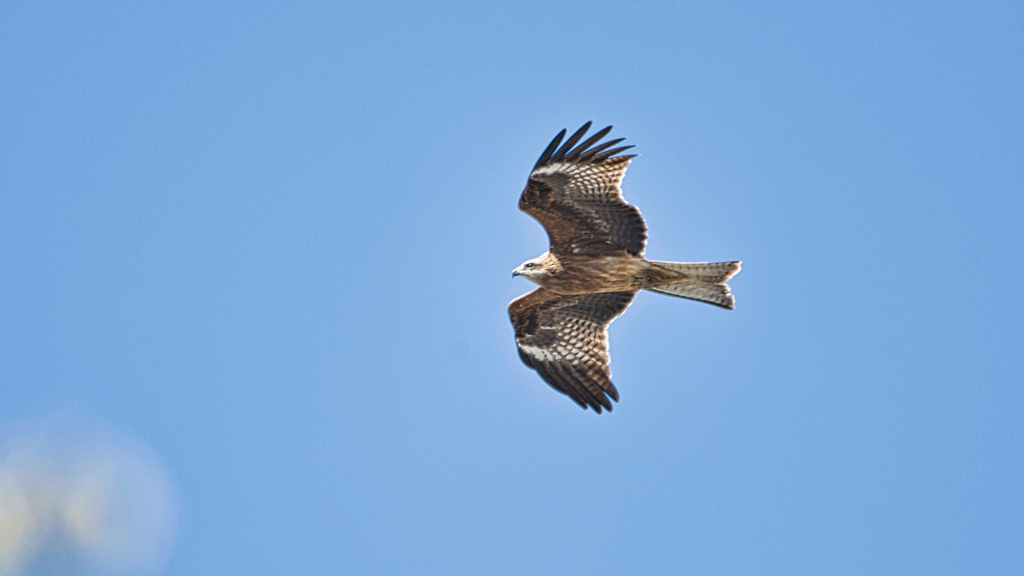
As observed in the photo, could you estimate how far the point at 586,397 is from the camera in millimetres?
12695

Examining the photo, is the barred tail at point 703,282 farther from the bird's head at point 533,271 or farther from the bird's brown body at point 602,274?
the bird's head at point 533,271

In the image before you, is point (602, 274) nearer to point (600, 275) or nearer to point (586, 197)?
point (600, 275)

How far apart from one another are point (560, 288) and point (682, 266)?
4.91 ft

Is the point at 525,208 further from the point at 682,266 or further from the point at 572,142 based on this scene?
the point at 682,266

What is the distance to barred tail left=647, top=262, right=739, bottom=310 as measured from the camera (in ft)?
38.4

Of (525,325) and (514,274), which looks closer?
(514,274)

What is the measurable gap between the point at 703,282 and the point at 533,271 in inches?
77.7

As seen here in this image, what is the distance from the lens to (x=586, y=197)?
1170 centimetres

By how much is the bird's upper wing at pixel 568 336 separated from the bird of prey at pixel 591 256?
1cm

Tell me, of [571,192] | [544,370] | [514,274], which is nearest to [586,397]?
[544,370]

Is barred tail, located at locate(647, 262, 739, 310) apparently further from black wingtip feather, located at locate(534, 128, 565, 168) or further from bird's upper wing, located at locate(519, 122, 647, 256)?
black wingtip feather, located at locate(534, 128, 565, 168)

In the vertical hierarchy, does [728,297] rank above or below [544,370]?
above

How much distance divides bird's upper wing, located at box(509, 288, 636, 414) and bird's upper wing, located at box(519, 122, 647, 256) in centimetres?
117

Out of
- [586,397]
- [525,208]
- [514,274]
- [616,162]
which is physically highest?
[616,162]
